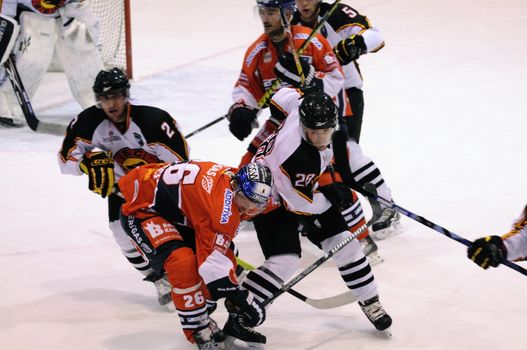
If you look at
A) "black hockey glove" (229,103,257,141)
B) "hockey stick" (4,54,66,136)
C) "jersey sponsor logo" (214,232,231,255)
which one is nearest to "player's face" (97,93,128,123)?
"black hockey glove" (229,103,257,141)

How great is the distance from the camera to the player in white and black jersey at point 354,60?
4.15m

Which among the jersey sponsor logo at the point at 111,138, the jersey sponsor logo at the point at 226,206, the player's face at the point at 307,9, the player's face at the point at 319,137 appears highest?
the player's face at the point at 307,9

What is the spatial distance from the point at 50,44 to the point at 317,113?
331 cm

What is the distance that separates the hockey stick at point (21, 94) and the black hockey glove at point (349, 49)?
2377mm

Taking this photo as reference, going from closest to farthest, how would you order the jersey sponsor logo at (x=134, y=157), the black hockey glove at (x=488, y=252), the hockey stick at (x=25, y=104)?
the black hockey glove at (x=488, y=252) → the jersey sponsor logo at (x=134, y=157) → the hockey stick at (x=25, y=104)

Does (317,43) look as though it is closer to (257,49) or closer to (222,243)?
(257,49)

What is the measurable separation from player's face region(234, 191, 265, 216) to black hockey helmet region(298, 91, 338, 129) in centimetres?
34

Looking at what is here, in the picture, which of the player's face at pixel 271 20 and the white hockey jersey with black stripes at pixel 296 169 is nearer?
the white hockey jersey with black stripes at pixel 296 169

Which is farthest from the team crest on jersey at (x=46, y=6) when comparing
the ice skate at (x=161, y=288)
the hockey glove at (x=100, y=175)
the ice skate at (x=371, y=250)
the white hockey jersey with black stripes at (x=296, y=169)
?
the white hockey jersey with black stripes at (x=296, y=169)

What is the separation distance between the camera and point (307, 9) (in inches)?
168

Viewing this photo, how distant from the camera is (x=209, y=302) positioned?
129 inches

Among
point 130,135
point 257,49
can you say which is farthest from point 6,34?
point 130,135

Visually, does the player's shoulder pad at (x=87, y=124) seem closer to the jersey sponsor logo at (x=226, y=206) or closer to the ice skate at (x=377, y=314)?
the jersey sponsor logo at (x=226, y=206)

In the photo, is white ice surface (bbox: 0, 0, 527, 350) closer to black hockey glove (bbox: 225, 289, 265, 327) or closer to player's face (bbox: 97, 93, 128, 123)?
black hockey glove (bbox: 225, 289, 265, 327)
